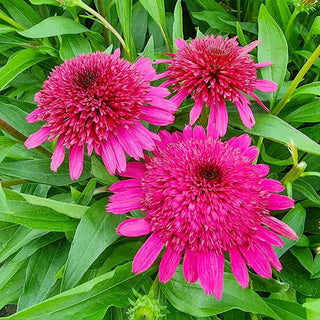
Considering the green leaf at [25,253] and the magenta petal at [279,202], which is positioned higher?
the magenta petal at [279,202]

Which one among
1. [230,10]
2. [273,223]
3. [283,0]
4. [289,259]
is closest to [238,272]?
[273,223]

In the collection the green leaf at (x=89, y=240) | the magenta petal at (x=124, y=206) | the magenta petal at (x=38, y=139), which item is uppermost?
the magenta petal at (x=38, y=139)

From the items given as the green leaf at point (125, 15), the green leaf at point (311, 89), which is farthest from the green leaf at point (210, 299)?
the green leaf at point (125, 15)

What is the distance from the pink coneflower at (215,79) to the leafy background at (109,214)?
7cm

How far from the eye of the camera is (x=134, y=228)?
52cm

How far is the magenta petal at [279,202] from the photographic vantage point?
0.54 meters

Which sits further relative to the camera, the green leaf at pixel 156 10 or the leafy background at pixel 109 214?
the green leaf at pixel 156 10

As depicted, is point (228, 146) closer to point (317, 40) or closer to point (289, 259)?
point (289, 259)

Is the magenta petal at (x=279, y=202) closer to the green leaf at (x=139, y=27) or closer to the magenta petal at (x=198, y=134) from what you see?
the magenta petal at (x=198, y=134)

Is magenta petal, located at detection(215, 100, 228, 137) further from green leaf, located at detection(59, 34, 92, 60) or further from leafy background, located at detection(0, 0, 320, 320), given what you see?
green leaf, located at detection(59, 34, 92, 60)

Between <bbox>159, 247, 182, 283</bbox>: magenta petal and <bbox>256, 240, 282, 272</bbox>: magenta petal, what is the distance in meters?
0.11

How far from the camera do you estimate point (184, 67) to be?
591 millimetres

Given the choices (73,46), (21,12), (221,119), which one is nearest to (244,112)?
(221,119)

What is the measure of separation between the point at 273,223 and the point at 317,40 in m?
0.62
